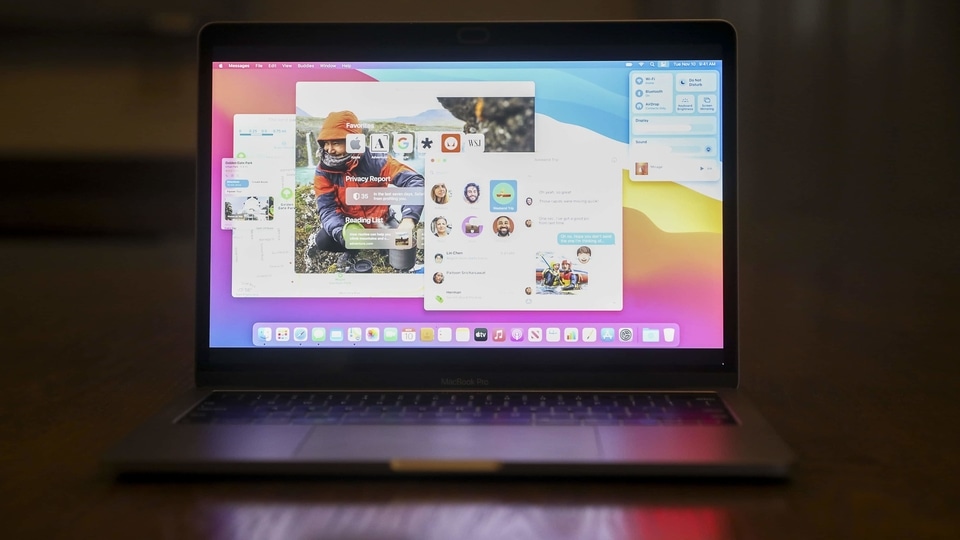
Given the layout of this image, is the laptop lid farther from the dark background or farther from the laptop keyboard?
the dark background

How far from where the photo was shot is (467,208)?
704mm

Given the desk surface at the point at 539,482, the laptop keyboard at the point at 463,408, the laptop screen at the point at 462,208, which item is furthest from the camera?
the laptop screen at the point at 462,208

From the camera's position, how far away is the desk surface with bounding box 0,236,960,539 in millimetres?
459

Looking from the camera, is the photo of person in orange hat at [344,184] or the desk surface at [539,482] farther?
the photo of person in orange hat at [344,184]

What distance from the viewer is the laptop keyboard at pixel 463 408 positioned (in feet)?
1.97

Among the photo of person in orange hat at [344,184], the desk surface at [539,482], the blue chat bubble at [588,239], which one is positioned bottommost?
the desk surface at [539,482]

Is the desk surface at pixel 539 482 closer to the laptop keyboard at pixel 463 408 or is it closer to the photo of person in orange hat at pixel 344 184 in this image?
the laptop keyboard at pixel 463 408

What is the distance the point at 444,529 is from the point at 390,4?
1.16 m

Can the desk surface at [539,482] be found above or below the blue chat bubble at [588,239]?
below

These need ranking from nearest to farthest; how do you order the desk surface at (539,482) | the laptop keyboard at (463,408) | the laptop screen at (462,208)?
1. the desk surface at (539,482)
2. the laptop keyboard at (463,408)
3. the laptop screen at (462,208)
